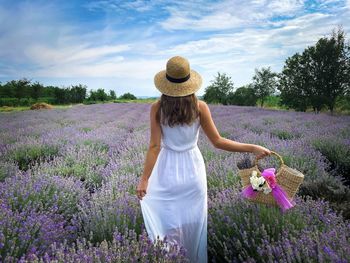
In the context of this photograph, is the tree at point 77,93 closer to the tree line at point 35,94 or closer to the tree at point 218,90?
the tree line at point 35,94

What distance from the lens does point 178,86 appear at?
2.15 meters

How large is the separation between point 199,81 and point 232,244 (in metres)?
1.15

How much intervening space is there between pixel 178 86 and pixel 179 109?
15 centimetres

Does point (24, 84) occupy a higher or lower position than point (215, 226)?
higher

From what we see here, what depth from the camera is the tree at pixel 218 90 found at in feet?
100

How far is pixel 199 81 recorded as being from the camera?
2.23 m

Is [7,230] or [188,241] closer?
[7,230]

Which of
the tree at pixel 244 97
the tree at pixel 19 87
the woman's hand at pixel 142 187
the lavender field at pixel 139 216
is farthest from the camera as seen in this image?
the tree at pixel 244 97

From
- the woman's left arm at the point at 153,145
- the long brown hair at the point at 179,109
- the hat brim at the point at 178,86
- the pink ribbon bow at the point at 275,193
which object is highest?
the hat brim at the point at 178,86

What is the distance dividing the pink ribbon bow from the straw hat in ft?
2.68

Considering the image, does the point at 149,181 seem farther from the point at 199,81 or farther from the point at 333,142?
the point at 333,142

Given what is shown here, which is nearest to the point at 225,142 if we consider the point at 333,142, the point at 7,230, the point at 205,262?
the point at 205,262

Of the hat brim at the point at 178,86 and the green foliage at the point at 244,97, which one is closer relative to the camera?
the hat brim at the point at 178,86

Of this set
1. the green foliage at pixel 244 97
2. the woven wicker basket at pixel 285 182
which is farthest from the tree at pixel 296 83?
the woven wicker basket at pixel 285 182
